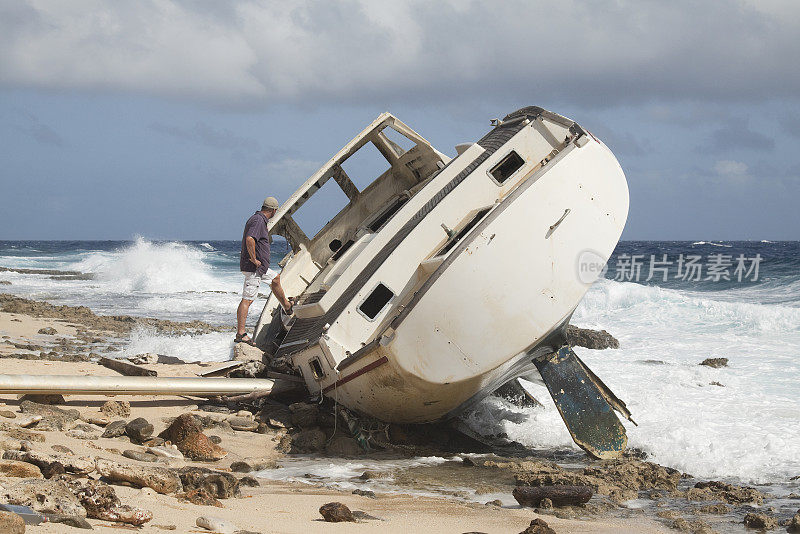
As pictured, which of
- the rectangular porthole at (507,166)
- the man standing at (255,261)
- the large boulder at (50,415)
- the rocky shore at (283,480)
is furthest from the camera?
the man standing at (255,261)

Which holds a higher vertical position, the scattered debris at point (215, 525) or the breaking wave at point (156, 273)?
the breaking wave at point (156, 273)

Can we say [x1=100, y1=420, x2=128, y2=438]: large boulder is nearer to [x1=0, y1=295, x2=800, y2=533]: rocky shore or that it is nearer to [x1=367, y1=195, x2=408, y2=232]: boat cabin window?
[x1=0, y1=295, x2=800, y2=533]: rocky shore

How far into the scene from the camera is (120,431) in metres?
6.63

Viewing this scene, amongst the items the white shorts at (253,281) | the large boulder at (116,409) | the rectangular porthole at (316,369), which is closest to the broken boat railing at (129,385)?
the large boulder at (116,409)

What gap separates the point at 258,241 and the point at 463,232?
2846mm

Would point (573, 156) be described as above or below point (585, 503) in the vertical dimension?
above

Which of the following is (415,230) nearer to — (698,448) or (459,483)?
(459,483)

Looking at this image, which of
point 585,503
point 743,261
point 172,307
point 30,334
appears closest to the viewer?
point 585,503

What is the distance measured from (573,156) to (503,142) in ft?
3.37

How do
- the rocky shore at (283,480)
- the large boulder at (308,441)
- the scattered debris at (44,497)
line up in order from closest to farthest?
the scattered debris at (44,497) < the rocky shore at (283,480) < the large boulder at (308,441)

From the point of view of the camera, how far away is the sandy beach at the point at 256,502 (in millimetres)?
4281

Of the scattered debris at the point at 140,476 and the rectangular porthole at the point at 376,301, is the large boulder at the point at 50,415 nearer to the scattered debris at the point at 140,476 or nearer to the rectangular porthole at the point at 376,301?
the scattered debris at the point at 140,476

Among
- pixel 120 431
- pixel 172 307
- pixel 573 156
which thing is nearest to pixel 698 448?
pixel 573 156

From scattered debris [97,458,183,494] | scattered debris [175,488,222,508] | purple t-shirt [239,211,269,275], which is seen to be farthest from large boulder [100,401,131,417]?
scattered debris [175,488,222,508]
